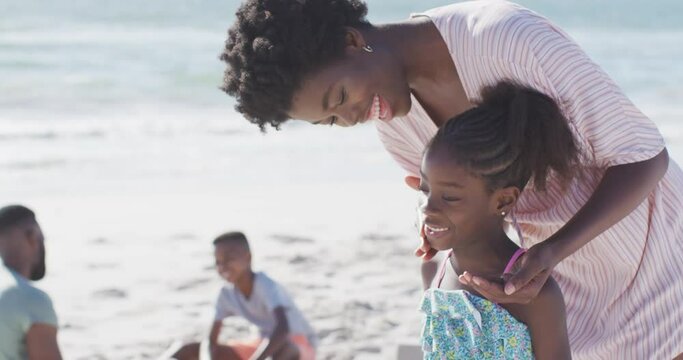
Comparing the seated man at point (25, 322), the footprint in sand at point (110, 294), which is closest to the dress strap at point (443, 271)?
the seated man at point (25, 322)

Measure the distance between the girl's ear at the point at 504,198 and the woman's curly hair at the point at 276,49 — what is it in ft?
1.28

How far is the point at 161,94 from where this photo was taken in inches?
601

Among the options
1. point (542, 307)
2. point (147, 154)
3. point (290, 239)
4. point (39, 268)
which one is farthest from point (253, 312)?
point (147, 154)

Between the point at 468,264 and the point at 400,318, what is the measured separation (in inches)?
157

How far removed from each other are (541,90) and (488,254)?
0.30 metres

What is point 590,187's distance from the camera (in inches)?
88.7

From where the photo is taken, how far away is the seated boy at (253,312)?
16.0 feet

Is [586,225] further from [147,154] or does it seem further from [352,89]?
[147,154]

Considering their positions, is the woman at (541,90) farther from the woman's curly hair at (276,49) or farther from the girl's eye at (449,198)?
the girl's eye at (449,198)

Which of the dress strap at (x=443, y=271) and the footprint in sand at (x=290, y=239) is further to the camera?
the footprint in sand at (x=290, y=239)

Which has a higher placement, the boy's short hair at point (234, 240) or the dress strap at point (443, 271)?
the dress strap at point (443, 271)

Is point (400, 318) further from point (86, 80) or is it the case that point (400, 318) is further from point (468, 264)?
point (86, 80)

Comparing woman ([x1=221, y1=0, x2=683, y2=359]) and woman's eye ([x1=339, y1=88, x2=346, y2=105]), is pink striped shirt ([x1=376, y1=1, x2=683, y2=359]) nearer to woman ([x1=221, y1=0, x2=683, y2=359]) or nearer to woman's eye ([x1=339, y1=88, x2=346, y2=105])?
woman ([x1=221, y1=0, x2=683, y2=359])

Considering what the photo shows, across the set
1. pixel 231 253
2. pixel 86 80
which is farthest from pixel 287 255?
pixel 86 80
